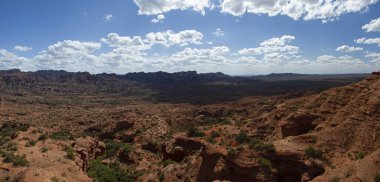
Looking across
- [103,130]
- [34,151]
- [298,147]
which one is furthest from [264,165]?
[103,130]

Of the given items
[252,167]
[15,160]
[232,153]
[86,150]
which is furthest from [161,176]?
[15,160]

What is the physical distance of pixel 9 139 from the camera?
37406 mm

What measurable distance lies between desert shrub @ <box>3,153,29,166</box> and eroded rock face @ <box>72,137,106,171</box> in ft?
18.2

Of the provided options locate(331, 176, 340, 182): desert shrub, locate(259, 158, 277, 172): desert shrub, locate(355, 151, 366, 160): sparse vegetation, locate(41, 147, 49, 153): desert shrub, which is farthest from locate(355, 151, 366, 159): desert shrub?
locate(41, 147, 49, 153): desert shrub

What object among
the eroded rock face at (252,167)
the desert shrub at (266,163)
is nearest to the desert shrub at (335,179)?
the eroded rock face at (252,167)

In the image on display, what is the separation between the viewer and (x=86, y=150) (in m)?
39.2

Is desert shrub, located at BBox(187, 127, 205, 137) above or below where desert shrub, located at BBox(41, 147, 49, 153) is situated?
below

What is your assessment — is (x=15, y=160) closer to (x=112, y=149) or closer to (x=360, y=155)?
(x=112, y=149)

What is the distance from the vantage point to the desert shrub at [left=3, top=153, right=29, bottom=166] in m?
27.2

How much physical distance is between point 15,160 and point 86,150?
11.9m

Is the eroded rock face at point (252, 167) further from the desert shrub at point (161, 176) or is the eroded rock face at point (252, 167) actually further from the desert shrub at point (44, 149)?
the desert shrub at point (44, 149)

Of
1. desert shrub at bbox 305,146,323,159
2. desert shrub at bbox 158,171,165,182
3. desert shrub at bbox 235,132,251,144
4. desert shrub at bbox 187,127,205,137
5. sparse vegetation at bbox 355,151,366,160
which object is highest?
sparse vegetation at bbox 355,151,366,160

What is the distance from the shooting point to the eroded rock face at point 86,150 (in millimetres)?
35394

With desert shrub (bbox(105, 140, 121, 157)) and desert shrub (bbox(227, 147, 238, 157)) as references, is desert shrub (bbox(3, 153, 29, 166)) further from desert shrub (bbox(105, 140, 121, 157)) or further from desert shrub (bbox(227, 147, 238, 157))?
desert shrub (bbox(105, 140, 121, 157))
